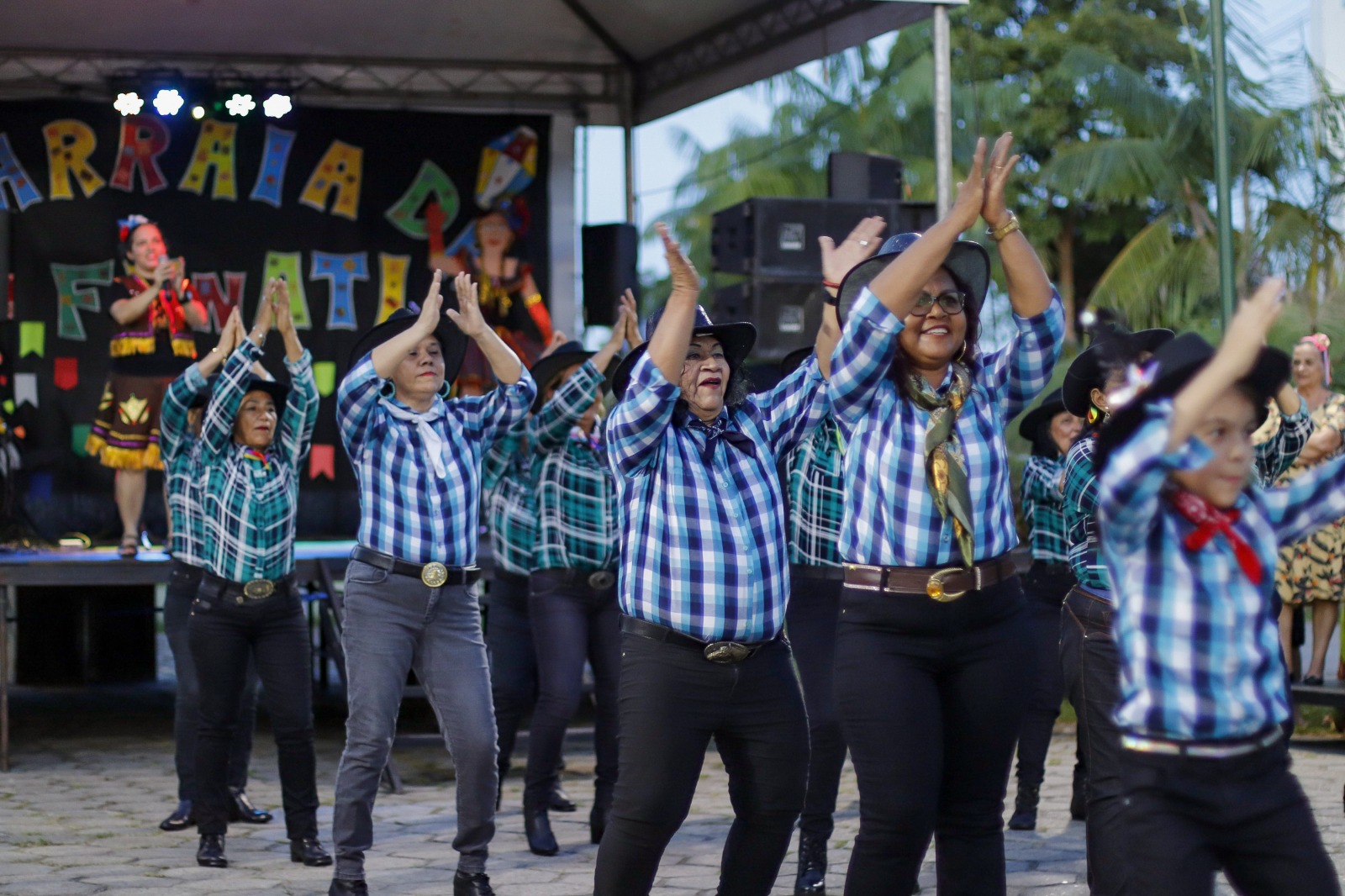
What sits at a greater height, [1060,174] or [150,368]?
[1060,174]

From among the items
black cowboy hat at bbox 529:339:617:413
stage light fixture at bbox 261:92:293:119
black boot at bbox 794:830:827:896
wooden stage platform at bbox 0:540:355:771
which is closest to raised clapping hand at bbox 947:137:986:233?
black boot at bbox 794:830:827:896

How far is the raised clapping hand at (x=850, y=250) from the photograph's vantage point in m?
4.53

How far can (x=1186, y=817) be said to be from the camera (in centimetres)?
312

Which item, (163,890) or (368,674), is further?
(163,890)

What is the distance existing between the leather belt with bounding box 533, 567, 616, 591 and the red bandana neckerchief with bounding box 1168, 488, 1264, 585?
12.9 feet

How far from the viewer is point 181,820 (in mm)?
7402

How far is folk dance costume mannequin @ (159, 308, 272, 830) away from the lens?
6.73 metres

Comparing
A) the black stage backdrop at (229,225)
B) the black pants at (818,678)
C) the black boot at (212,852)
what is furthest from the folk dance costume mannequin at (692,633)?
the black stage backdrop at (229,225)

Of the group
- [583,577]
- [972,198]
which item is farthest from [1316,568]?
[972,198]

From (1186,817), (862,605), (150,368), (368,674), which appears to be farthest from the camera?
(150,368)

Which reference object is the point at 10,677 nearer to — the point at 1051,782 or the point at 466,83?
the point at 466,83

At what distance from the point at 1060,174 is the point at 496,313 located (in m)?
12.3

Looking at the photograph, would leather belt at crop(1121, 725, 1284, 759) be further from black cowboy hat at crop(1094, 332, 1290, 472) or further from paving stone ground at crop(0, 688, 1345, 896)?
paving stone ground at crop(0, 688, 1345, 896)

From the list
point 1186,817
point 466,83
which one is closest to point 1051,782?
point 1186,817
